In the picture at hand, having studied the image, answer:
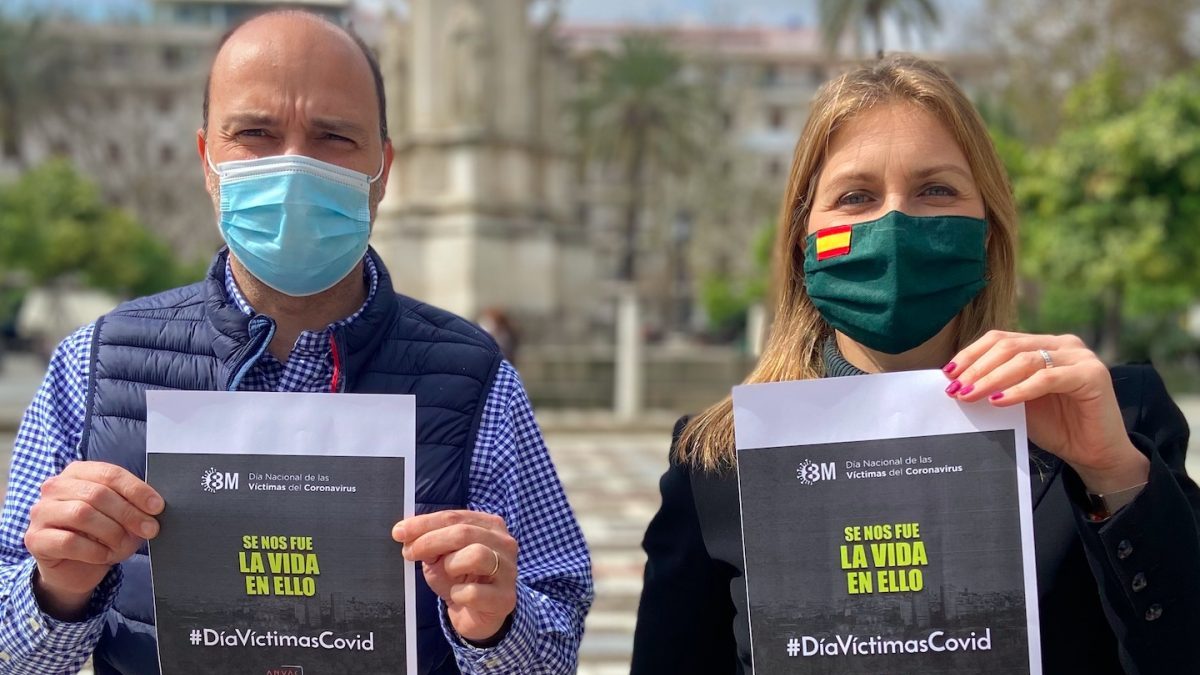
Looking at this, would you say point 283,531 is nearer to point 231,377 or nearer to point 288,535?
point 288,535

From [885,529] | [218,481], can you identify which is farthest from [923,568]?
[218,481]

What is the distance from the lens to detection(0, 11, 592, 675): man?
1962mm

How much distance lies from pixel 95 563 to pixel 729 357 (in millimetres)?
18932

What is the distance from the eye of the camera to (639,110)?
50438mm

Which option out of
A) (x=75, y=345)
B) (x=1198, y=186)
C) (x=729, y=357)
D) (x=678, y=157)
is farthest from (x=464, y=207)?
(x=678, y=157)

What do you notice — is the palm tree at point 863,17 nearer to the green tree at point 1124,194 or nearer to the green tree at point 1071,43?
the green tree at point 1071,43

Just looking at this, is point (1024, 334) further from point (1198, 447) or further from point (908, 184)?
point (1198, 447)

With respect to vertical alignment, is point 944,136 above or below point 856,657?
above

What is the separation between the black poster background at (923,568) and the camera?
1743 mm

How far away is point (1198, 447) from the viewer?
15914 millimetres

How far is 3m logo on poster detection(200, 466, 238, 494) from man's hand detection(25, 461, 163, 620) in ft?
0.24

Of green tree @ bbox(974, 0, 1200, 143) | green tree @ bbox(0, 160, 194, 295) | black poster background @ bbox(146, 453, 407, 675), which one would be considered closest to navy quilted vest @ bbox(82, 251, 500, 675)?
black poster background @ bbox(146, 453, 407, 675)

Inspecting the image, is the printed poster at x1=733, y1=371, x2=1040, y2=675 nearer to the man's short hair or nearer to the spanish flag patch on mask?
the spanish flag patch on mask

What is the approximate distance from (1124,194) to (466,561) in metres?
15.9
